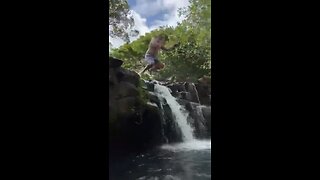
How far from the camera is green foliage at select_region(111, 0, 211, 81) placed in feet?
8.19

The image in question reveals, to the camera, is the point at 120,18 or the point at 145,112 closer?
the point at 120,18

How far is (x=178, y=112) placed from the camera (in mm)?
2604

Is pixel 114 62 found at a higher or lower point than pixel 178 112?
higher

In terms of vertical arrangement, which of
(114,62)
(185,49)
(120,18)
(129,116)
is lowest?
(129,116)

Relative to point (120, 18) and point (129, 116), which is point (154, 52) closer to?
point (120, 18)

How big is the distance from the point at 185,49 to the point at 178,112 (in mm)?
524

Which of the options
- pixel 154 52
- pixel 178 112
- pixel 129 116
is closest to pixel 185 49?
pixel 154 52

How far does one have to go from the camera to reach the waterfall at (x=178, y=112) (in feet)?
8.29

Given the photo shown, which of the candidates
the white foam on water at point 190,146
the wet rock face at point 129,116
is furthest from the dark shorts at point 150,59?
the white foam on water at point 190,146

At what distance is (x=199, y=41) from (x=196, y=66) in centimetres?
21

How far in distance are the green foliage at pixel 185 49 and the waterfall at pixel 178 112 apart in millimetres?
99

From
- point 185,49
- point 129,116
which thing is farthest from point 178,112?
point 185,49
